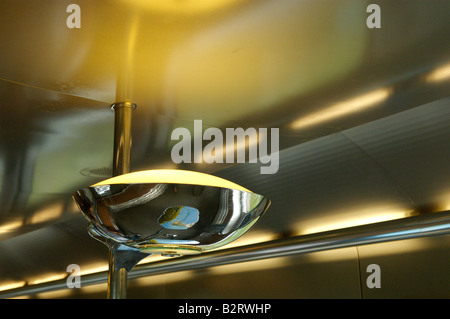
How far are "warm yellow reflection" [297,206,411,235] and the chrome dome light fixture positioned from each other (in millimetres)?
3002

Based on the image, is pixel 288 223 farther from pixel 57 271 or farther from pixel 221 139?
pixel 57 271

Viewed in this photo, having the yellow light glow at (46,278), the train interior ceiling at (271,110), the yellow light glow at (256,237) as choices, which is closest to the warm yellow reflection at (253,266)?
the train interior ceiling at (271,110)

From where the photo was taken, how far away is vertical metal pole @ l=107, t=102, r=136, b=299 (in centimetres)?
292

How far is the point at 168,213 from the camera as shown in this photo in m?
1.78

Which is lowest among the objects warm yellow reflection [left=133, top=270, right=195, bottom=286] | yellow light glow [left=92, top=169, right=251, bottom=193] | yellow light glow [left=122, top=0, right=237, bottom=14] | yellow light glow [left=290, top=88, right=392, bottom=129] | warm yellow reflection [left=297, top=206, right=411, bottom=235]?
yellow light glow [left=92, top=169, right=251, bottom=193]

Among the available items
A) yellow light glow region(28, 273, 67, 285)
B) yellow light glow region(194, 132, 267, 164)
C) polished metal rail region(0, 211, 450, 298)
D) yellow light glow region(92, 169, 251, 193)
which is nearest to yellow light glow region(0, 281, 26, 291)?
yellow light glow region(28, 273, 67, 285)

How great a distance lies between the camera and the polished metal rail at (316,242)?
441 cm

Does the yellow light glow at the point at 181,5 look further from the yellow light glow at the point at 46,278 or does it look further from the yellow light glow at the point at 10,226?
the yellow light glow at the point at 46,278

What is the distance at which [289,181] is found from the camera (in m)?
5.03

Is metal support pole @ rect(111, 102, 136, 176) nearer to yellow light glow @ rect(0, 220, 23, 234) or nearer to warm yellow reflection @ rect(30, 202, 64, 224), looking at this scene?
warm yellow reflection @ rect(30, 202, 64, 224)

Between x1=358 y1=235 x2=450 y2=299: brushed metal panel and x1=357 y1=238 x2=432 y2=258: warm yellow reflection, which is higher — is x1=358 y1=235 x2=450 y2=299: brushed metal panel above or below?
below

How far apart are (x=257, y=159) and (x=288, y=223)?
98 cm

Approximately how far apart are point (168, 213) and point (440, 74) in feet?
6.26
